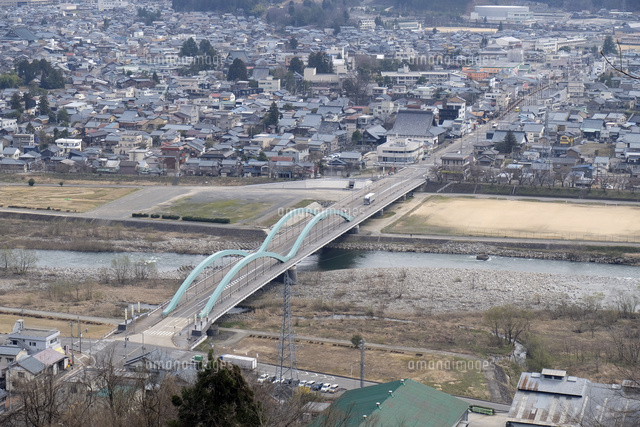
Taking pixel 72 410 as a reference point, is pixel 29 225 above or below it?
below

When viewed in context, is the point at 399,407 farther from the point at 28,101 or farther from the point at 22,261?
the point at 28,101

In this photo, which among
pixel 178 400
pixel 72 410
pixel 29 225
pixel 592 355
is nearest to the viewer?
pixel 178 400

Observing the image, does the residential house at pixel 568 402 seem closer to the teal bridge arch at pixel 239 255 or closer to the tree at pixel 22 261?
the teal bridge arch at pixel 239 255

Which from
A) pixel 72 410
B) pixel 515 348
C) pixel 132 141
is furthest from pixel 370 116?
pixel 72 410

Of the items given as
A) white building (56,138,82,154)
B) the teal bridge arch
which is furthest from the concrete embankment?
white building (56,138,82,154)

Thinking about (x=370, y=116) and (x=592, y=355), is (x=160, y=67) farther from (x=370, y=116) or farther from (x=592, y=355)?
(x=592, y=355)

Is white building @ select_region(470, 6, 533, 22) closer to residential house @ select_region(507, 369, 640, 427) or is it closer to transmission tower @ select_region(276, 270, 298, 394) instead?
transmission tower @ select_region(276, 270, 298, 394)

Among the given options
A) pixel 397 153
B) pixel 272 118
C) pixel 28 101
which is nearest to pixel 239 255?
pixel 397 153
